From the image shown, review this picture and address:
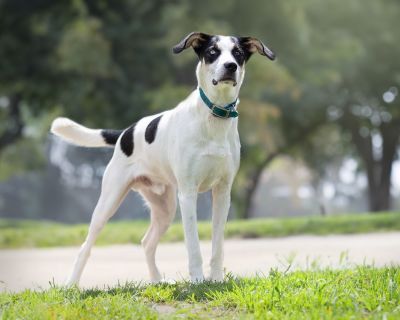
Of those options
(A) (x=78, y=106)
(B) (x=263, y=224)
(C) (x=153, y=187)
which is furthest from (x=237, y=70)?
(A) (x=78, y=106)

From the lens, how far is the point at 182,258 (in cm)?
908

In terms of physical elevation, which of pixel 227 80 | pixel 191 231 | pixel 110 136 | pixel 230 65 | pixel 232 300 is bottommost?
pixel 232 300

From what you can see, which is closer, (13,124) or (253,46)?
(253,46)

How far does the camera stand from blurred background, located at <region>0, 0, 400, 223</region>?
20.5m

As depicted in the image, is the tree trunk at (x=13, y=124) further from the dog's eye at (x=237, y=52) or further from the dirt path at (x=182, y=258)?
the dog's eye at (x=237, y=52)

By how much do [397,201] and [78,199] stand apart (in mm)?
37312

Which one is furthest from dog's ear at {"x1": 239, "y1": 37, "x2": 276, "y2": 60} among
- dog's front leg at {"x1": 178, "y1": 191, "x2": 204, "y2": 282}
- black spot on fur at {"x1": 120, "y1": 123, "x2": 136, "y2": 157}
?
black spot on fur at {"x1": 120, "y1": 123, "x2": 136, "y2": 157}

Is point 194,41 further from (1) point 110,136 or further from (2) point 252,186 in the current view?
(2) point 252,186

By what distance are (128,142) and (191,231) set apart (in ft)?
3.87

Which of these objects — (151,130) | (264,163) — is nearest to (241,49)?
(151,130)

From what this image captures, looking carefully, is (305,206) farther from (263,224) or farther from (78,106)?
(263,224)

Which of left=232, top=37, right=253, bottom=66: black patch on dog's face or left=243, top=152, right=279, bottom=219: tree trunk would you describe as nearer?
left=232, top=37, right=253, bottom=66: black patch on dog's face

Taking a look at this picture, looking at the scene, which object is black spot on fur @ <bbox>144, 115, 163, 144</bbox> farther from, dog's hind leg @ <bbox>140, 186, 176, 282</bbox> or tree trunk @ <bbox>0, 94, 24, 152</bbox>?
tree trunk @ <bbox>0, 94, 24, 152</bbox>

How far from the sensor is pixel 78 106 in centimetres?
2236
